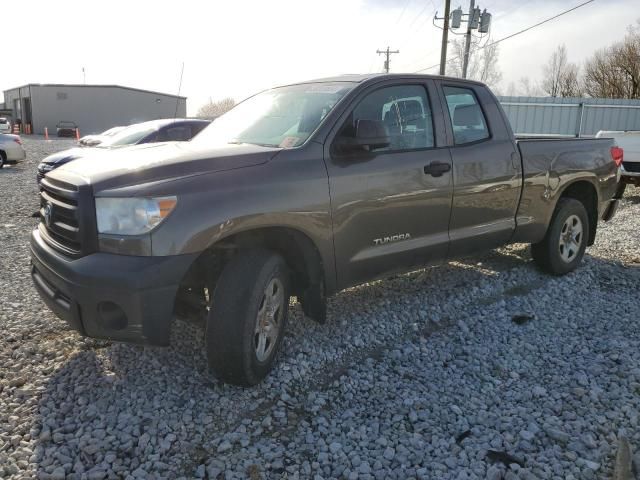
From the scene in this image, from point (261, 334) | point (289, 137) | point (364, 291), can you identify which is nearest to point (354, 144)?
point (289, 137)

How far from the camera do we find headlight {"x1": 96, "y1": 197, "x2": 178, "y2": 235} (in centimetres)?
277

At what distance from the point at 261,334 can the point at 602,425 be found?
197 centimetres

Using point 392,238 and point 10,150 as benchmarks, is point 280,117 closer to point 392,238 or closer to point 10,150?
point 392,238

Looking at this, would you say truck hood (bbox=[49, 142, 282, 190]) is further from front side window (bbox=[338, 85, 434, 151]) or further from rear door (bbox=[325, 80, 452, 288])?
front side window (bbox=[338, 85, 434, 151])

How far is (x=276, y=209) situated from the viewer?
3.13 metres

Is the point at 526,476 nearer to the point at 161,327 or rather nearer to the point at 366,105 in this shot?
the point at 161,327

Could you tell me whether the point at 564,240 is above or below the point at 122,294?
below

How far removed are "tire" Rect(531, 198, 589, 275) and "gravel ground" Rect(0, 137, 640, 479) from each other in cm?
70

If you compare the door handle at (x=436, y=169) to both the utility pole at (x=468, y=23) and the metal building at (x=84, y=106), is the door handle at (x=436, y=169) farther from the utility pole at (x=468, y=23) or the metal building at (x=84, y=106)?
the metal building at (x=84, y=106)

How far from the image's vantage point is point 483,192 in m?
4.48

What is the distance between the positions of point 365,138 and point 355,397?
161 cm

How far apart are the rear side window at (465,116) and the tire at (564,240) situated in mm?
1398

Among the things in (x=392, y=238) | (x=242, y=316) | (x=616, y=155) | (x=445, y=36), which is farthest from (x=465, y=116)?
(x=445, y=36)

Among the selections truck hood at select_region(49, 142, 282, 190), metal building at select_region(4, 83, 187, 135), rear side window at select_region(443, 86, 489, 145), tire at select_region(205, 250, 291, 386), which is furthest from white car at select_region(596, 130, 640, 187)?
metal building at select_region(4, 83, 187, 135)
